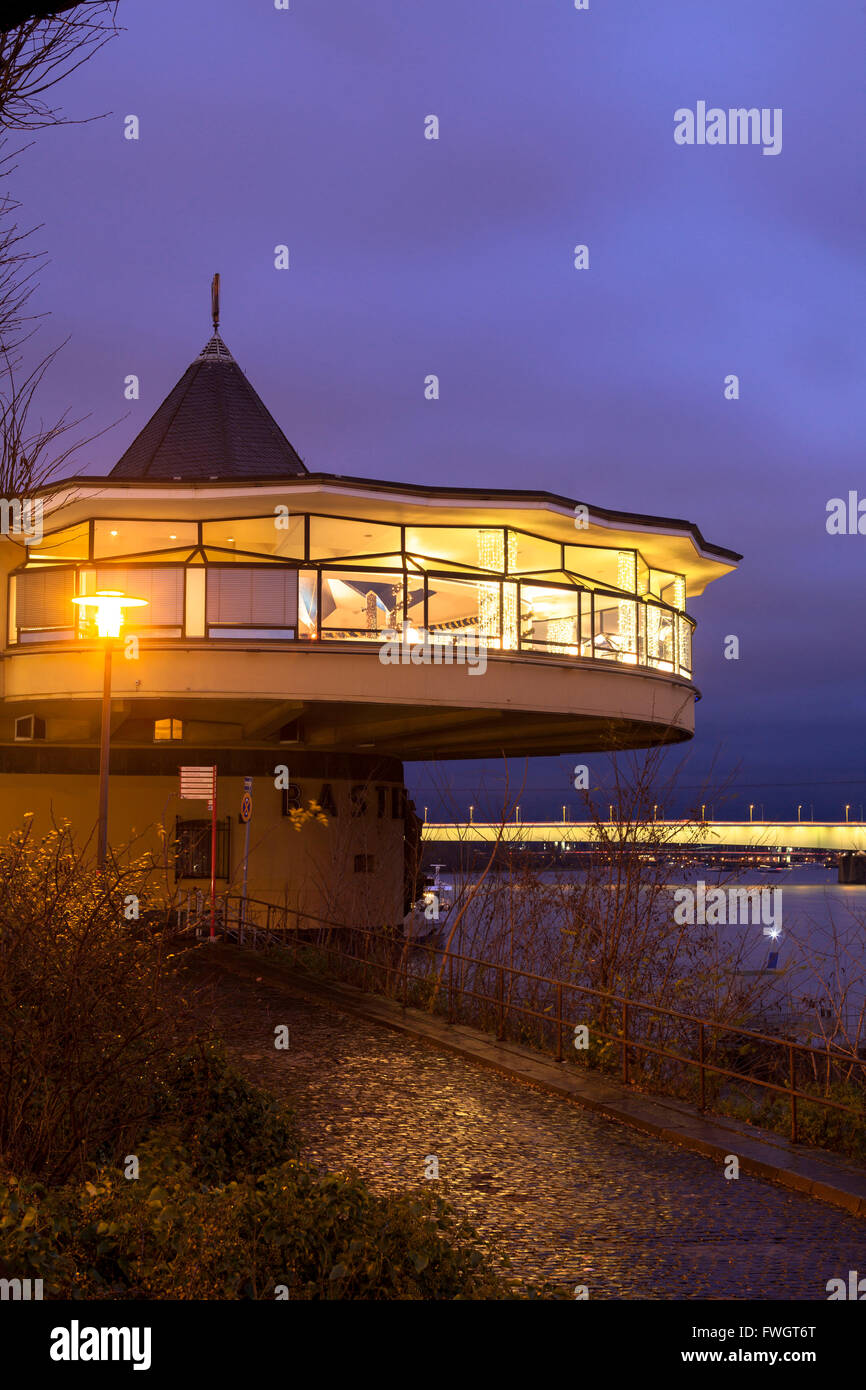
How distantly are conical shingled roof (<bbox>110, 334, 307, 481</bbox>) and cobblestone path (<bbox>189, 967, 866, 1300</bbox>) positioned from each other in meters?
20.1

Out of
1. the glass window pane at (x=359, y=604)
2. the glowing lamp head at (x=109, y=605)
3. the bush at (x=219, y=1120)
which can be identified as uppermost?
the glass window pane at (x=359, y=604)

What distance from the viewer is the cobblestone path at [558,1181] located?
665 centimetres

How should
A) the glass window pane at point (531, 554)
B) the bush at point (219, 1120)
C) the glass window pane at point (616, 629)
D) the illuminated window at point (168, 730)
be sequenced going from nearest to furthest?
the bush at point (219, 1120) < the glass window pane at point (616, 629) < the glass window pane at point (531, 554) < the illuminated window at point (168, 730)

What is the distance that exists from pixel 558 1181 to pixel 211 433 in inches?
1011

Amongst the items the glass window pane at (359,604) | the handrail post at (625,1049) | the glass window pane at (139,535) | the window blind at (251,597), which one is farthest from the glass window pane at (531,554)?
the handrail post at (625,1049)

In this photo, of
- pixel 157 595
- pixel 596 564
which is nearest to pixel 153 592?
pixel 157 595

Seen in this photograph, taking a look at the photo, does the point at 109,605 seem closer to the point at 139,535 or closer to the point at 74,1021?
the point at 139,535

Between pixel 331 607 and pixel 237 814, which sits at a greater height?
pixel 331 607

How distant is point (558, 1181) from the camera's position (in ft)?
27.7

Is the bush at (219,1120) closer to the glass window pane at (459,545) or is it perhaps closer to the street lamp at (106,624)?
the street lamp at (106,624)

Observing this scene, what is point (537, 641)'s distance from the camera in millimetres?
21891

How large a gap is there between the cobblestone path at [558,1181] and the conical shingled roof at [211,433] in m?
20.1

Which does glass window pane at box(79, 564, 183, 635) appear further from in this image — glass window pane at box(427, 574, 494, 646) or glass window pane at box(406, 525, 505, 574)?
glass window pane at box(406, 525, 505, 574)
